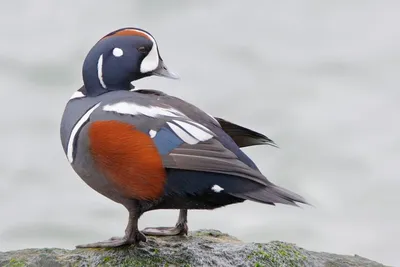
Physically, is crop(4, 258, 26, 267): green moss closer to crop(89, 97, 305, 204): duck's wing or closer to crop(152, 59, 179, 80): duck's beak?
crop(89, 97, 305, 204): duck's wing

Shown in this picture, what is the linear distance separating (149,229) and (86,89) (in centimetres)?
89

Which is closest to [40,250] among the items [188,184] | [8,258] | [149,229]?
[8,258]

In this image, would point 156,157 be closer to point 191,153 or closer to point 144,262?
point 191,153

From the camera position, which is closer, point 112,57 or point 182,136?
point 182,136

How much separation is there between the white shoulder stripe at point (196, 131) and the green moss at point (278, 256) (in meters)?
0.76

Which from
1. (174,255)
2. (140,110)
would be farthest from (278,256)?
(140,110)

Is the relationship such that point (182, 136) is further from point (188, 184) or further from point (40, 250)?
point (40, 250)

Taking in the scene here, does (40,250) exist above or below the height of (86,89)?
below

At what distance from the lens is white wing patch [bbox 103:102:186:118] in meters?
4.83

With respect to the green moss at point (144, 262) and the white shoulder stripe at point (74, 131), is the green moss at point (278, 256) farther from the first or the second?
the white shoulder stripe at point (74, 131)

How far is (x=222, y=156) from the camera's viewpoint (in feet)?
15.4

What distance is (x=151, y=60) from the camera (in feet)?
17.3

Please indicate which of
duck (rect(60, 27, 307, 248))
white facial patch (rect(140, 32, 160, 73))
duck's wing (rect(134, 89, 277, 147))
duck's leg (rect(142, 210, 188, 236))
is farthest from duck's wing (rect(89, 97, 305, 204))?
duck's leg (rect(142, 210, 188, 236))

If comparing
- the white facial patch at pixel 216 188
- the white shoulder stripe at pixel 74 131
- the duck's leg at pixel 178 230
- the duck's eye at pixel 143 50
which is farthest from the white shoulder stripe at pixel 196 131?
the duck's leg at pixel 178 230
